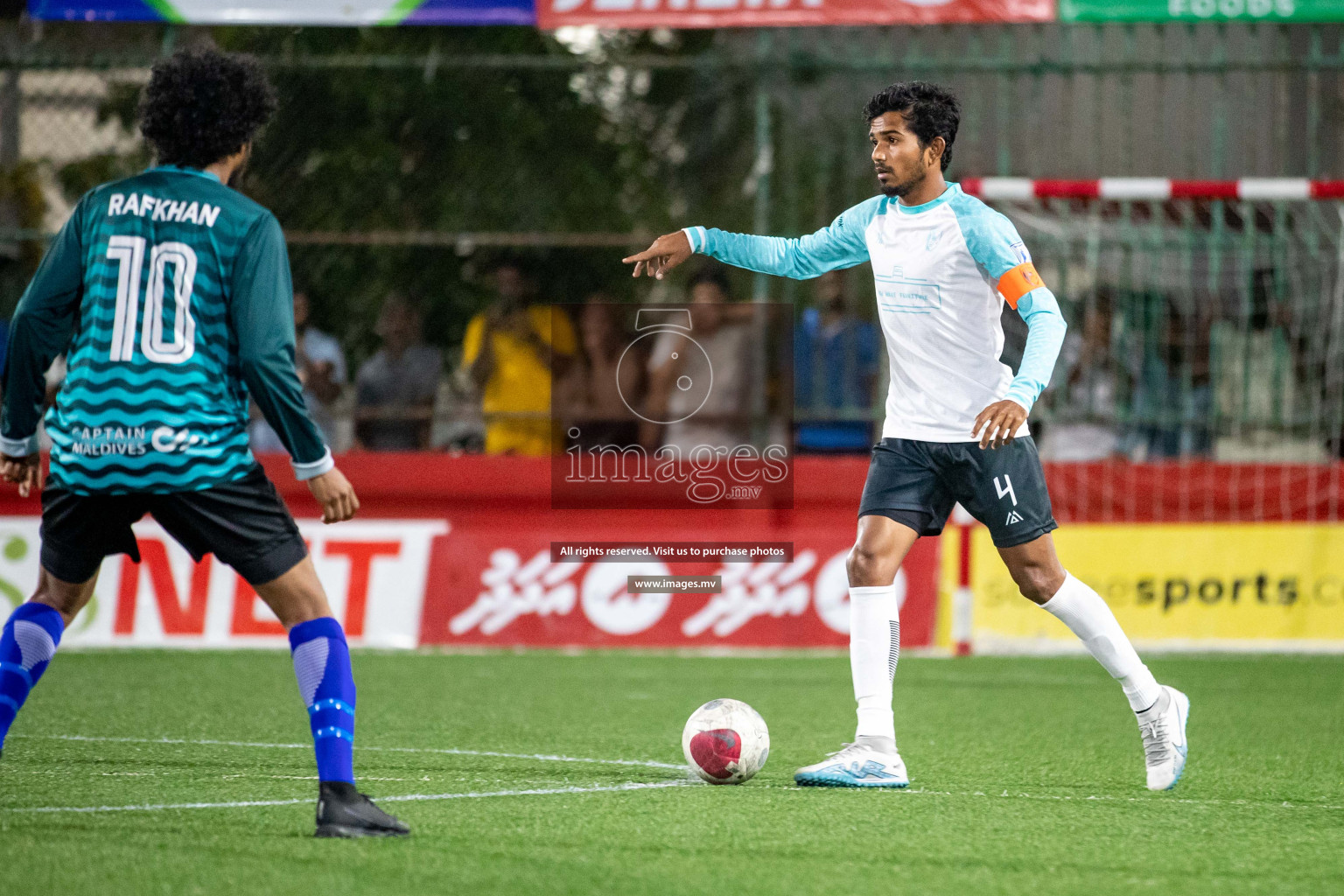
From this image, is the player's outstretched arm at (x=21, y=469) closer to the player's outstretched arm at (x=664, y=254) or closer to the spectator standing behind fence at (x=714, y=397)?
the player's outstretched arm at (x=664, y=254)

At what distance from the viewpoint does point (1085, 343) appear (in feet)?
38.5

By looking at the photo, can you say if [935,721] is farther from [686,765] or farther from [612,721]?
[686,765]

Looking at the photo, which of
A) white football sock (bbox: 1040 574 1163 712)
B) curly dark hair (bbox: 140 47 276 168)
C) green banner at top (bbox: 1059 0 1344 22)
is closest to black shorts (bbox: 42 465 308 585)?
curly dark hair (bbox: 140 47 276 168)

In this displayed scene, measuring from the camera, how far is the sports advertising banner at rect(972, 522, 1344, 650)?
10.7 m

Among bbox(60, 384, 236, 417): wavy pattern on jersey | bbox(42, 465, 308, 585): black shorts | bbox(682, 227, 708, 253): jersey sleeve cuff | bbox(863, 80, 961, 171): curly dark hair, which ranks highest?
bbox(863, 80, 961, 171): curly dark hair

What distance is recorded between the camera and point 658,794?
5.25 m

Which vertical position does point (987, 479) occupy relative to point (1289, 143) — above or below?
below

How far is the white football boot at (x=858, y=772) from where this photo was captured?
548 centimetres

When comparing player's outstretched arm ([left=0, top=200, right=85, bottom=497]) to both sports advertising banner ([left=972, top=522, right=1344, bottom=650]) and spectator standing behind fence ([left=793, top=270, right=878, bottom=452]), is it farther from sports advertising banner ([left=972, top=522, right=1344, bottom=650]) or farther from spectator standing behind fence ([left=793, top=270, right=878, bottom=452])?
spectator standing behind fence ([left=793, top=270, right=878, bottom=452])

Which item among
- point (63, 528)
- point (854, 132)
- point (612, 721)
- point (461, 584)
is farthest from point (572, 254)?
point (63, 528)

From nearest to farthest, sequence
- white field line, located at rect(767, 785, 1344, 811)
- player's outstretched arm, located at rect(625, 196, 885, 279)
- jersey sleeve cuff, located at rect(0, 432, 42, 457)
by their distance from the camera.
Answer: jersey sleeve cuff, located at rect(0, 432, 42, 457)
white field line, located at rect(767, 785, 1344, 811)
player's outstretched arm, located at rect(625, 196, 885, 279)

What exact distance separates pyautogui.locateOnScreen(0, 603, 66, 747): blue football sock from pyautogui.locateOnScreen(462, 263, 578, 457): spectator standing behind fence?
6.95 m

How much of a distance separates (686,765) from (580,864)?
1.77 meters

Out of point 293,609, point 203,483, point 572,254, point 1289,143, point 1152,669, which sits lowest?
point 1152,669
